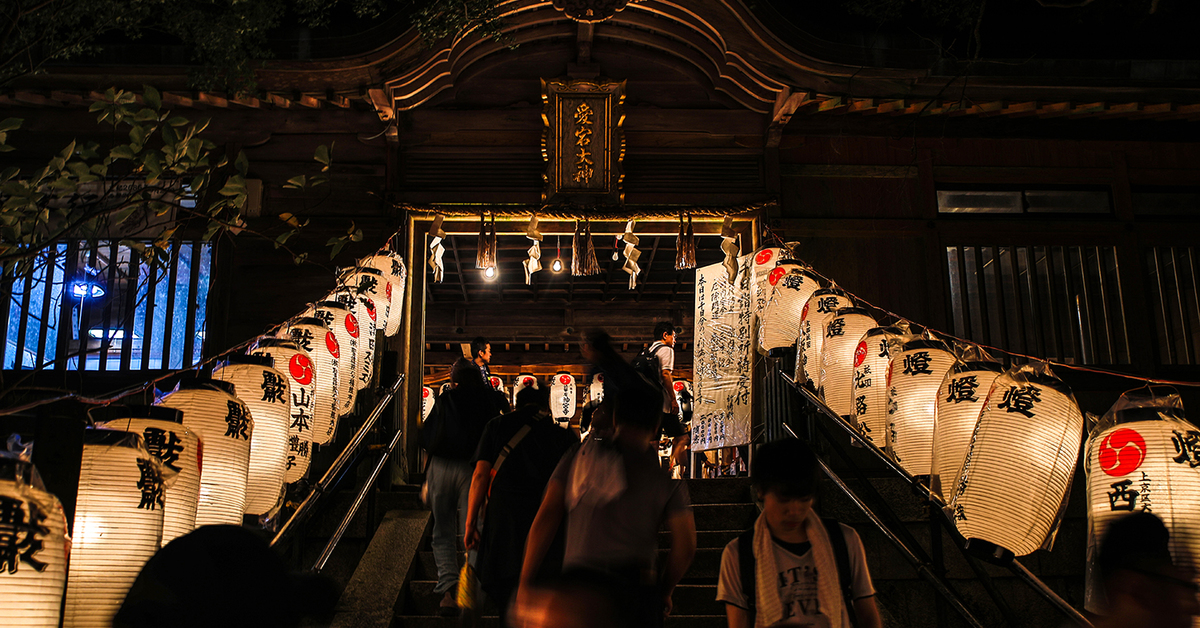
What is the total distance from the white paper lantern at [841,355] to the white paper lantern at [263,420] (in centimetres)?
495

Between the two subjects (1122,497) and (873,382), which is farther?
(873,382)

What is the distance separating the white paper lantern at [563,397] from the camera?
17.2 m

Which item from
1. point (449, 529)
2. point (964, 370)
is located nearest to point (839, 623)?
point (964, 370)

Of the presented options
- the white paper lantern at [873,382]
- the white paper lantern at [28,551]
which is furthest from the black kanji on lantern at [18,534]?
the white paper lantern at [873,382]

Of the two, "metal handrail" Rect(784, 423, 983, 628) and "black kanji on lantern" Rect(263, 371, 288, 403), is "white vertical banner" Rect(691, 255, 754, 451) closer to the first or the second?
"metal handrail" Rect(784, 423, 983, 628)

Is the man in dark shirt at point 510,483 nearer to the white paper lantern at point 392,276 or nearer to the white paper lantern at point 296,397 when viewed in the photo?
the white paper lantern at point 296,397

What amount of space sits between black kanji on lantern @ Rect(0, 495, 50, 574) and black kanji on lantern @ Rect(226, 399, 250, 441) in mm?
1767

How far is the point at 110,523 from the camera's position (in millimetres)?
3500

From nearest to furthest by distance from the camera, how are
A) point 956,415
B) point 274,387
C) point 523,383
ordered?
point 274,387 → point 956,415 → point 523,383

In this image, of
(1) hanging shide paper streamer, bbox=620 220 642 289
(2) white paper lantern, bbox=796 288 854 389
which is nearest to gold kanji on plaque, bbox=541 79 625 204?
(1) hanging shide paper streamer, bbox=620 220 642 289

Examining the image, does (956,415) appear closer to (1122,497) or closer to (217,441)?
(1122,497)

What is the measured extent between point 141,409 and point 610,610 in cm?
255

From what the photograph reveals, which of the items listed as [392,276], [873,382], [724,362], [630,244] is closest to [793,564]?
[873,382]

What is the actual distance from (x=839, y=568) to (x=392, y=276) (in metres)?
6.85
